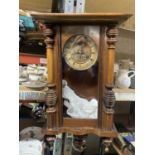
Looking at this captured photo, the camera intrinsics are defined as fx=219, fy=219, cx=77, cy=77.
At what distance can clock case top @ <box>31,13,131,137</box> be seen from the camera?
2.30 feet

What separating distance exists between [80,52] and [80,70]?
63 mm

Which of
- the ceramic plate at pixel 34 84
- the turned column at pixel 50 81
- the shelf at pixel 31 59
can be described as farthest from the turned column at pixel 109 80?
the shelf at pixel 31 59

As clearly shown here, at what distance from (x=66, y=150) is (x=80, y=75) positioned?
383 millimetres

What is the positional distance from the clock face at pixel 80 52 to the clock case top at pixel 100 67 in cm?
3

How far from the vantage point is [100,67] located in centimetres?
76

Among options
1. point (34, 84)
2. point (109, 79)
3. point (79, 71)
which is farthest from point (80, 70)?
point (34, 84)

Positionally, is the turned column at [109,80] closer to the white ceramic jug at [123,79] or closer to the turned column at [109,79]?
the turned column at [109,79]

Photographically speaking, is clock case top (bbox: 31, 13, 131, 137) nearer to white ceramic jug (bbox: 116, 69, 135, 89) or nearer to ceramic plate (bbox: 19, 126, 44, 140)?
ceramic plate (bbox: 19, 126, 44, 140)

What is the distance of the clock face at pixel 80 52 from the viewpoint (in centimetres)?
76

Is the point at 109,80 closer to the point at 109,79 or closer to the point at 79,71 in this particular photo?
the point at 109,79
